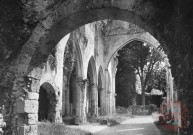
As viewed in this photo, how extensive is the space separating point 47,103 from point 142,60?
60.9 ft

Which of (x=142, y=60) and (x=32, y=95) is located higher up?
(x=142, y=60)

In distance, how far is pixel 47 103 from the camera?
856 centimetres

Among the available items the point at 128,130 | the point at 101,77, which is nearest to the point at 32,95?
the point at 128,130

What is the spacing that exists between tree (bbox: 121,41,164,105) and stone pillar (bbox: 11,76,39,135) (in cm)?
2120

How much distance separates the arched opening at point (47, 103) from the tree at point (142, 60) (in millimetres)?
17465

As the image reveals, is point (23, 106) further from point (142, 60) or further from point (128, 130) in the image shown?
point (142, 60)

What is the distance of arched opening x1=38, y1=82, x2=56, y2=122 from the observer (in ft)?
27.4

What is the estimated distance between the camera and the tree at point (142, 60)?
2484cm

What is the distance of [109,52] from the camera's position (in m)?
18.4

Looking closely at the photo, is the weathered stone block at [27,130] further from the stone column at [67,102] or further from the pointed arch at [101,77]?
the pointed arch at [101,77]

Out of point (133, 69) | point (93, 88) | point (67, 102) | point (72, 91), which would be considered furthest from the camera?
point (133, 69)

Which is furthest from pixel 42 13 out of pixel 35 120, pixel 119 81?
pixel 119 81

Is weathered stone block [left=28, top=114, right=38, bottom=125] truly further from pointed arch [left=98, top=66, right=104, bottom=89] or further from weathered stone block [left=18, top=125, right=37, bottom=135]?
pointed arch [left=98, top=66, right=104, bottom=89]

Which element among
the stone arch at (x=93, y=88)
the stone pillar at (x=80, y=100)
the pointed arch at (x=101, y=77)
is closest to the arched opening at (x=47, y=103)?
the stone pillar at (x=80, y=100)
